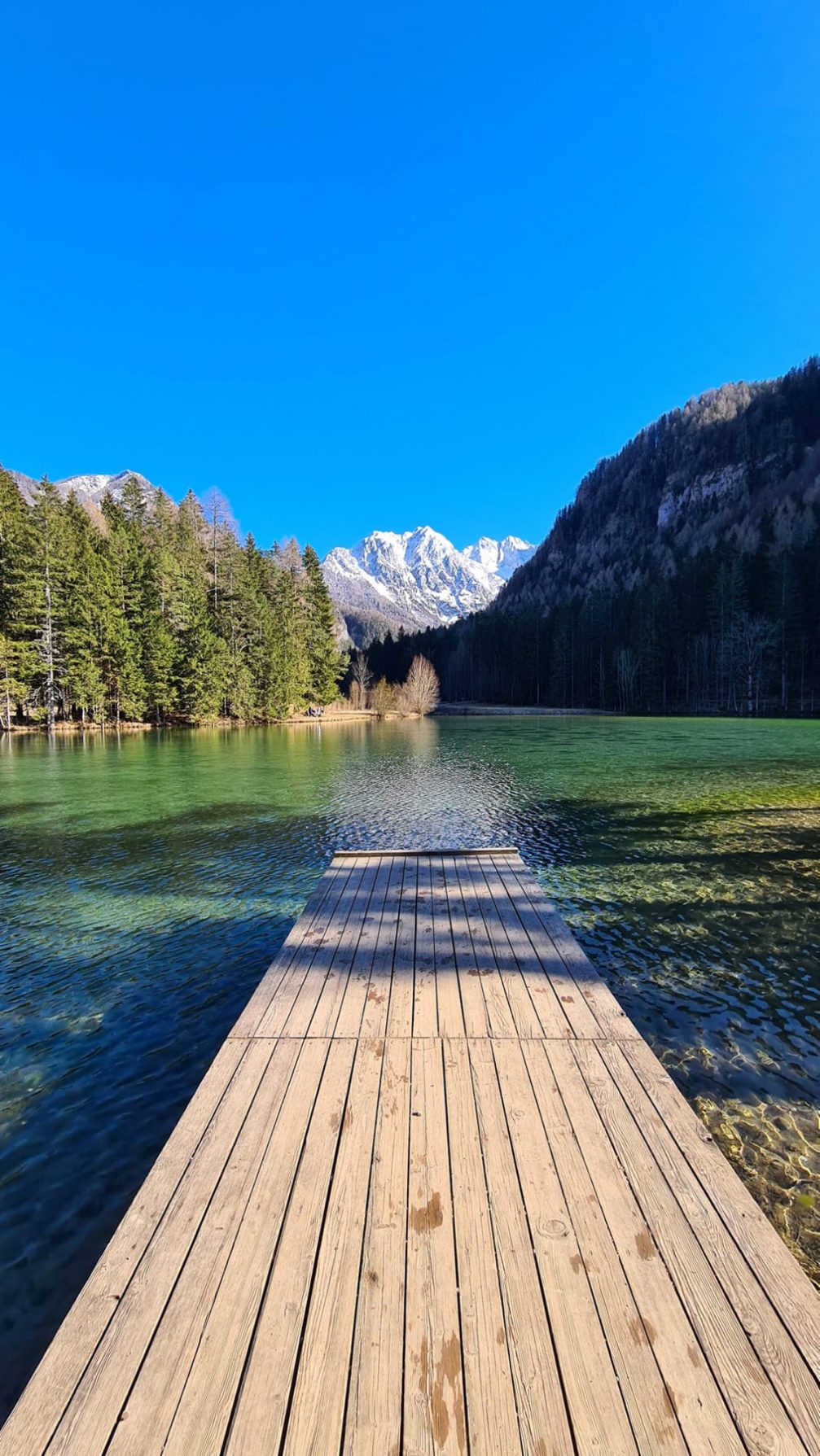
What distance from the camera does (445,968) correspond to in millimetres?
5215

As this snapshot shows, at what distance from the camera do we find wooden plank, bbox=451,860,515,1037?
14.0 ft

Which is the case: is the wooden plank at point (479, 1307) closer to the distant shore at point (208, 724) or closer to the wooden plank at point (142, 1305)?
the wooden plank at point (142, 1305)

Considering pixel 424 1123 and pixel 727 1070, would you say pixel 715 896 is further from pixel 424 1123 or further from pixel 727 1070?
pixel 424 1123

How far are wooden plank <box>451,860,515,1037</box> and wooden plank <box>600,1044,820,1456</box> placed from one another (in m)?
1.10

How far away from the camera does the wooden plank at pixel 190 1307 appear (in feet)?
5.88

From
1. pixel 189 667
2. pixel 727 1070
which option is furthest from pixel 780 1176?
pixel 189 667

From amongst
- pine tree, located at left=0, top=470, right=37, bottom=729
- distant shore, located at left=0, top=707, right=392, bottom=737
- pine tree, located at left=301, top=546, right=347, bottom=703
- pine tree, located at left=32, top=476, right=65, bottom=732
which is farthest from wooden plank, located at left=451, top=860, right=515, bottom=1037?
pine tree, located at left=301, top=546, right=347, bottom=703

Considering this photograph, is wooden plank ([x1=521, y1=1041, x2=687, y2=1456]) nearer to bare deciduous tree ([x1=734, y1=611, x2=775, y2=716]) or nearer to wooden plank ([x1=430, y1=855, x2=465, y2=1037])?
wooden plank ([x1=430, y1=855, x2=465, y2=1037])

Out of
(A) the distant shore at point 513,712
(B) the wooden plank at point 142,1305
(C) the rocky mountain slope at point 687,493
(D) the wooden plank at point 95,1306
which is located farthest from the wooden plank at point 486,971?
(C) the rocky mountain slope at point 687,493

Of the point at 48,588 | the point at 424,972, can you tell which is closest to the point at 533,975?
the point at 424,972

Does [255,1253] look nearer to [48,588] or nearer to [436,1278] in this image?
[436,1278]

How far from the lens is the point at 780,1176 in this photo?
3857 mm

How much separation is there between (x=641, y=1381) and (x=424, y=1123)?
1.47m

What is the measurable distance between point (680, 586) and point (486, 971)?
274ft
